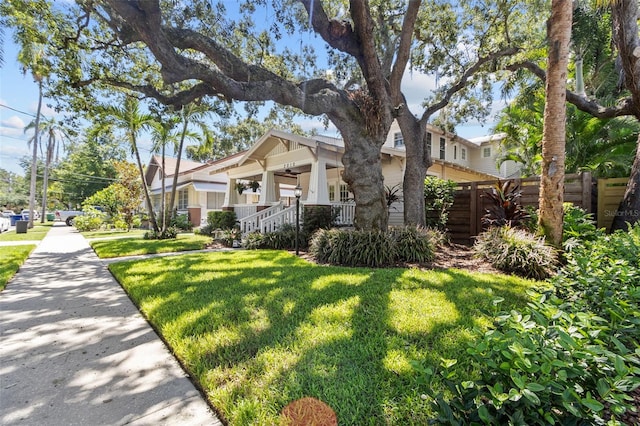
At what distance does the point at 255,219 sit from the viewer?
11.8 metres

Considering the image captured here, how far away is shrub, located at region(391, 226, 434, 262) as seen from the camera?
6844 mm

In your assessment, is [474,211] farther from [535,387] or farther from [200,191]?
[200,191]

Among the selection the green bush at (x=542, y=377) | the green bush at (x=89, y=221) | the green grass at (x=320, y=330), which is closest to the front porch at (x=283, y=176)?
the green grass at (x=320, y=330)

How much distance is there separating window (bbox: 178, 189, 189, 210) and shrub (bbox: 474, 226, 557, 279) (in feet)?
74.9

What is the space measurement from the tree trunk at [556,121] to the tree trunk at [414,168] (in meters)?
3.65

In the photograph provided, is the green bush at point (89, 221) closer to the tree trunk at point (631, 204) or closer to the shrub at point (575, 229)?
the shrub at point (575, 229)

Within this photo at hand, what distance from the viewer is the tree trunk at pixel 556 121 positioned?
5578 mm

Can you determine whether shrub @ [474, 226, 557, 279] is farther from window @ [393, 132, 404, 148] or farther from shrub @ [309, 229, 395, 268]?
window @ [393, 132, 404, 148]

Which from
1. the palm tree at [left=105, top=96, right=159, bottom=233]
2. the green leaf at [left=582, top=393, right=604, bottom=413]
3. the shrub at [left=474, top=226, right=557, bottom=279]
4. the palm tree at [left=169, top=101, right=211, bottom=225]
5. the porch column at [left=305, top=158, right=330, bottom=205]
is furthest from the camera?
the palm tree at [left=169, top=101, right=211, bottom=225]

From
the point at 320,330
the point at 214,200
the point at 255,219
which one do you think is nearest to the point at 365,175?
the point at 320,330

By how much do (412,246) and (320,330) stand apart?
4380mm

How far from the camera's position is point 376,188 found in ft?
24.2

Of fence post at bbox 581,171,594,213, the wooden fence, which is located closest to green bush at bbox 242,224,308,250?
the wooden fence

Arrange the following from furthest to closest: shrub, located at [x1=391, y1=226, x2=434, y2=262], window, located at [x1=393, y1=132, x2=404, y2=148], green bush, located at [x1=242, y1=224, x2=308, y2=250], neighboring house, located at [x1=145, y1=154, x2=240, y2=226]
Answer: neighboring house, located at [x1=145, y1=154, x2=240, y2=226] → window, located at [x1=393, y1=132, x2=404, y2=148] → green bush, located at [x1=242, y1=224, x2=308, y2=250] → shrub, located at [x1=391, y1=226, x2=434, y2=262]
